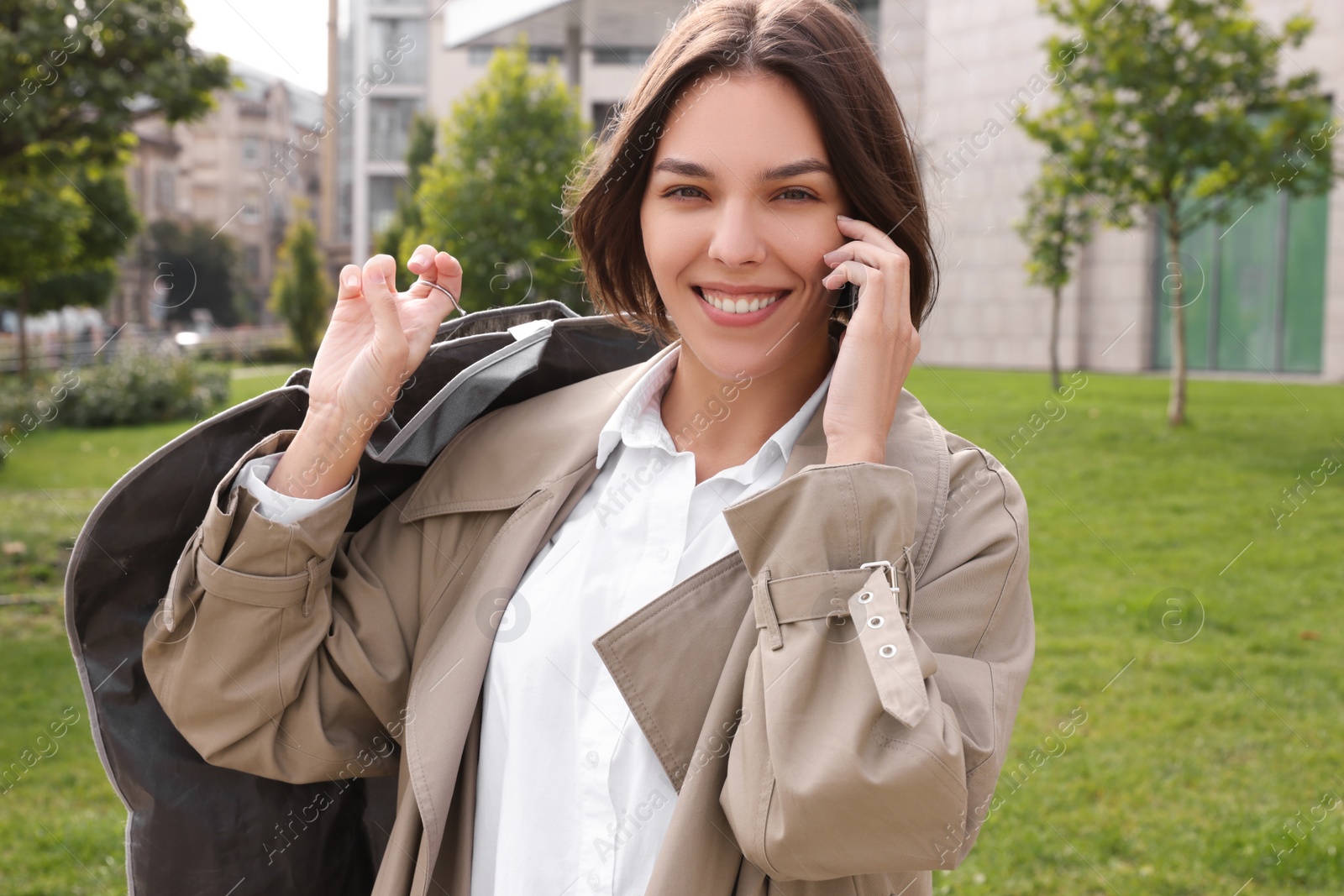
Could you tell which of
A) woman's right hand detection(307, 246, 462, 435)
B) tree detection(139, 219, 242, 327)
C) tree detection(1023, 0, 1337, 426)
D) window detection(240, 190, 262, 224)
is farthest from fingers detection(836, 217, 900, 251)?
window detection(240, 190, 262, 224)

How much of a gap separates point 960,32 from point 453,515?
997 inches

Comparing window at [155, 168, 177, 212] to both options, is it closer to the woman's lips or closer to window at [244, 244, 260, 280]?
window at [244, 244, 260, 280]


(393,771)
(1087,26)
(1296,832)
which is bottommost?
(1296,832)

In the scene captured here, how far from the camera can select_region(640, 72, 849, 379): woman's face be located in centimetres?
164

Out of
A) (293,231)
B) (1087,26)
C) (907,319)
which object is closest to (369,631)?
(907,319)

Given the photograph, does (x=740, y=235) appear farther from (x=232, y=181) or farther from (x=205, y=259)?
(x=232, y=181)

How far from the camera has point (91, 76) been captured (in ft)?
21.9

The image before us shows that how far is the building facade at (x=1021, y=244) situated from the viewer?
18.5m

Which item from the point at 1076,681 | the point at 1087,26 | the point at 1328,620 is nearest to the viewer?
the point at 1076,681

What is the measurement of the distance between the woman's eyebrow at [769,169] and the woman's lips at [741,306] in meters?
0.17

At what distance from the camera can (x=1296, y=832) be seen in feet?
14.1

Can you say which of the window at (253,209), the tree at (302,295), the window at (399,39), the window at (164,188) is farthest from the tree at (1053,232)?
the window at (253,209)

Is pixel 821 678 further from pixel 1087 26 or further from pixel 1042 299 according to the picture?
pixel 1042 299

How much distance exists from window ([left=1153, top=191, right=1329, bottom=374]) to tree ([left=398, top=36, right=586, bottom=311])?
10765 millimetres
